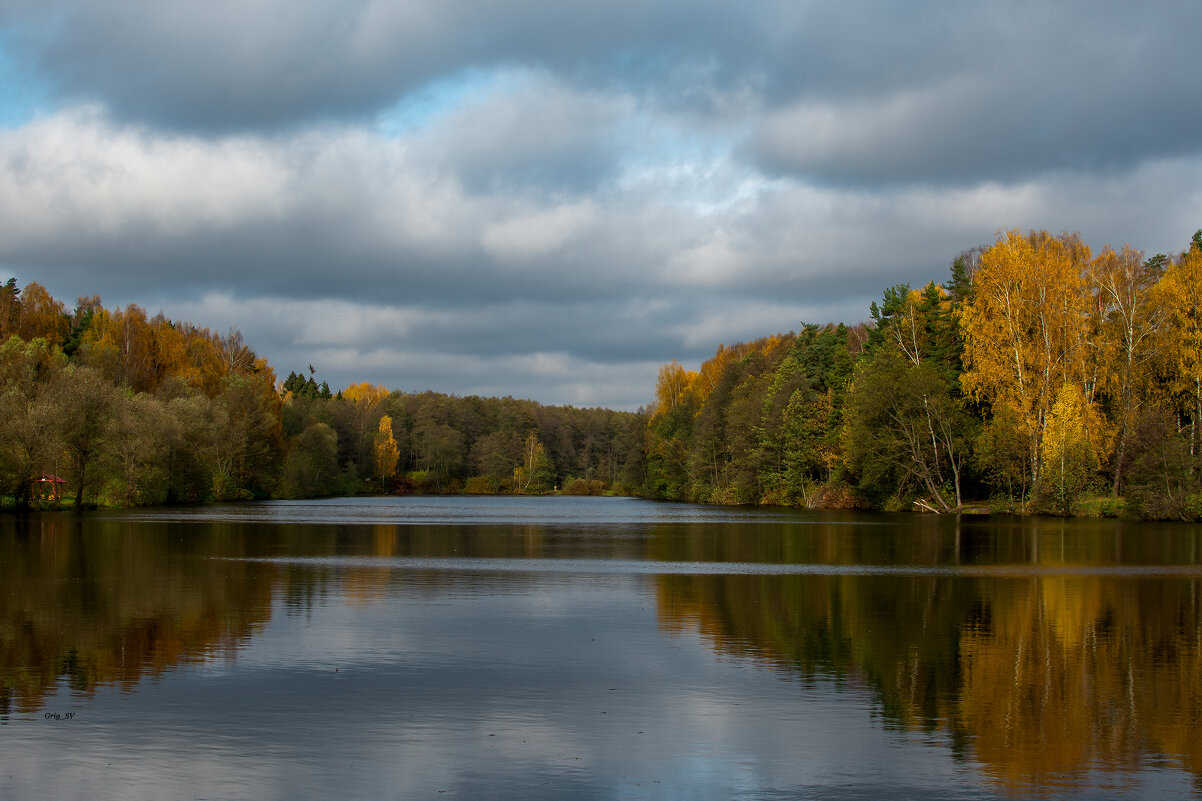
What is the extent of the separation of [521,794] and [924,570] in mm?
24997

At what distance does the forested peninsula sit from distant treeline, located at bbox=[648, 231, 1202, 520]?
0.50ft

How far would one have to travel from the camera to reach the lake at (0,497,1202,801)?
1064 centimetres

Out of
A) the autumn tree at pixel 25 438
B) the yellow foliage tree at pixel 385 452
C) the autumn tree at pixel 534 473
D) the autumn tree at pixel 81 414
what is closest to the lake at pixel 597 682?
the autumn tree at pixel 25 438

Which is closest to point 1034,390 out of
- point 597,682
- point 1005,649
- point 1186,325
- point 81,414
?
point 1186,325

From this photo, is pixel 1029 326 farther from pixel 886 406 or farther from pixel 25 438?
pixel 25 438

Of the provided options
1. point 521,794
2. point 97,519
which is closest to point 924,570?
point 521,794

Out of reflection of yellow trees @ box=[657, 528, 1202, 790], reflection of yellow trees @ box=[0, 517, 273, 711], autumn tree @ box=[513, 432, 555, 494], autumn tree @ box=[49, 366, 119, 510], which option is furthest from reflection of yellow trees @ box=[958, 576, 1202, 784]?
autumn tree @ box=[513, 432, 555, 494]

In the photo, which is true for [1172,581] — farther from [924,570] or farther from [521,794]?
[521,794]

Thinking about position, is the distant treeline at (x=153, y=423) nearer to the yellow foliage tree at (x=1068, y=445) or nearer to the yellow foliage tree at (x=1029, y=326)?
the yellow foliage tree at (x=1029, y=326)

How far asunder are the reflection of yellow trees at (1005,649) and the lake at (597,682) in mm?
71

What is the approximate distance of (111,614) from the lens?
2147cm

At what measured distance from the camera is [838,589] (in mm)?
27047

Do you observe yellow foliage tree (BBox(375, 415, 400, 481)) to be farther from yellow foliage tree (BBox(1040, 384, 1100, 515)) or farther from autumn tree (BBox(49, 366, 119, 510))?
yellow foliage tree (BBox(1040, 384, 1100, 515))

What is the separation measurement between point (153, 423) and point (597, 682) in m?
72.3
